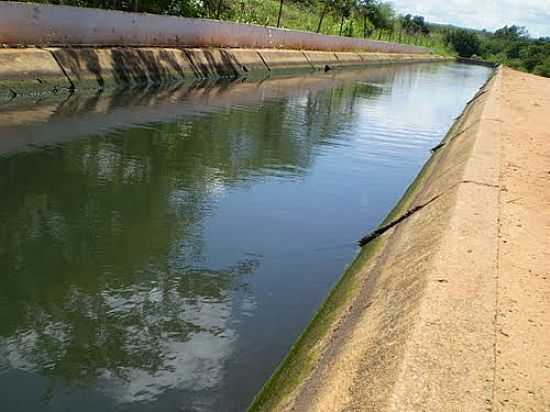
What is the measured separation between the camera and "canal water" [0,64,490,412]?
4.12 metres

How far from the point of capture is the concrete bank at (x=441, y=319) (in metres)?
2.91

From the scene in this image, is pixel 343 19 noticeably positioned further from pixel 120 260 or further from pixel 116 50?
pixel 120 260

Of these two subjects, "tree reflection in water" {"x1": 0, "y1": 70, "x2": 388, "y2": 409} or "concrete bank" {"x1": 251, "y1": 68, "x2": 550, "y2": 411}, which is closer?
"concrete bank" {"x1": 251, "y1": 68, "x2": 550, "y2": 411}

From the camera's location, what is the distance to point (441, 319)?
3.51 metres

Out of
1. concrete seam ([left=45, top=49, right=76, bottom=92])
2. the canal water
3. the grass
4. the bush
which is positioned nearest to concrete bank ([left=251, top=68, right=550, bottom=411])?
the canal water

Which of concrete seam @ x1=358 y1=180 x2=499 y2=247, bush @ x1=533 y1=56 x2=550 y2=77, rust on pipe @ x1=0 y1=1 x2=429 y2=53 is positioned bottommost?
bush @ x1=533 y1=56 x2=550 y2=77

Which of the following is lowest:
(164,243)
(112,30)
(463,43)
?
(463,43)

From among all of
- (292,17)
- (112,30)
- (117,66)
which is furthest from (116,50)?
(292,17)

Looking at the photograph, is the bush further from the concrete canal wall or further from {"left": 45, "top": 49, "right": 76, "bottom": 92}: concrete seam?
{"left": 45, "top": 49, "right": 76, "bottom": 92}: concrete seam

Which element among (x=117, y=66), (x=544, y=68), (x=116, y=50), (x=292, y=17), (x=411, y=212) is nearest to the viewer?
(x=411, y=212)

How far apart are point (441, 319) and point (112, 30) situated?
15.7m

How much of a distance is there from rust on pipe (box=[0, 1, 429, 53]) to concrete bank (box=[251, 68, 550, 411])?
408 inches

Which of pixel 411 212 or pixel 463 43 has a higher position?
pixel 411 212

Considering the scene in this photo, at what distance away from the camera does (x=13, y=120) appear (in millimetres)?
10656
